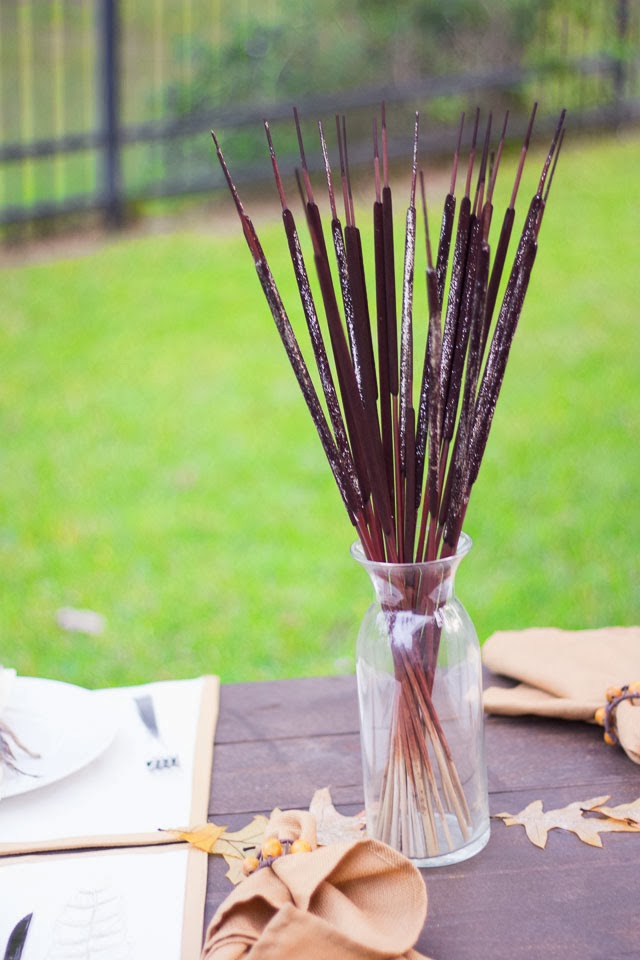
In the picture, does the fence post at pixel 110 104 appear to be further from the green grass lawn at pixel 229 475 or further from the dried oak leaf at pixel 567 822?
the dried oak leaf at pixel 567 822

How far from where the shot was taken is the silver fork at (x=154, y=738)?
1166mm

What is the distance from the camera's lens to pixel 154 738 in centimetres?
122

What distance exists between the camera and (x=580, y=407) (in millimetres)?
4277

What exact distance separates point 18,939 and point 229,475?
3111 millimetres

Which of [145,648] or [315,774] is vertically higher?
[315,774]

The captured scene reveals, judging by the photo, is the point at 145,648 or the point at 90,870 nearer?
the point at 90,870

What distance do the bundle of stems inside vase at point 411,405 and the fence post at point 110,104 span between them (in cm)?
556

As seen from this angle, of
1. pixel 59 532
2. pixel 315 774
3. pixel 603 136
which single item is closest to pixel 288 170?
pixel 603 136

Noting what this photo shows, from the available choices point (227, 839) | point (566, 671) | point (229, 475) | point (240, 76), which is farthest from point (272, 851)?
point (240, 76)

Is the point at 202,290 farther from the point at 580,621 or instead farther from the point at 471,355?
the point at 471,355

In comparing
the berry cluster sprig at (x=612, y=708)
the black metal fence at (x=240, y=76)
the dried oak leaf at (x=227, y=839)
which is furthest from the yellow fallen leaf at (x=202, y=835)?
the black metal fence at (x=240, y=76)

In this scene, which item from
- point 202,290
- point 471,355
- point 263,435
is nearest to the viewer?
point 471,355

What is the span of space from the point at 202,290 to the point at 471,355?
16.1ft

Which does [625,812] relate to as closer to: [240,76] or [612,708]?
[612,708]
